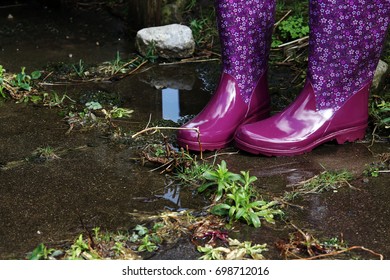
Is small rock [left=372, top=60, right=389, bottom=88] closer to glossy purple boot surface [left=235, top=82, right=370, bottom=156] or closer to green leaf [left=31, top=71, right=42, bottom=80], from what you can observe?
glossy purple boot surface [left=235, top=82, right=370, bottom=156]

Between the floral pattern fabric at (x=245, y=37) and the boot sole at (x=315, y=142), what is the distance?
22 cm

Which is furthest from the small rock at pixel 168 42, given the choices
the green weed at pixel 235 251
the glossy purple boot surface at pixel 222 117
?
the green weed at pixel 235 251

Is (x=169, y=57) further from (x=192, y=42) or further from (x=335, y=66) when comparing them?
(x=335, y=66)

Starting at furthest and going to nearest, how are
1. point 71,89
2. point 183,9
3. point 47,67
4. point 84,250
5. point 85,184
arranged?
point 183,9, point 47,67, point 71,89, point 85,184, point 84,250

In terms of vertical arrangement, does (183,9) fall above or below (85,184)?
above

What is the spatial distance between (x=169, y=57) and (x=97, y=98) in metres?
0.61

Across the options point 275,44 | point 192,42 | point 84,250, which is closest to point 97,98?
point 192,42

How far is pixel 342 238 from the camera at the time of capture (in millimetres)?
1886

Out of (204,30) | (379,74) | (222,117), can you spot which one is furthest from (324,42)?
(204,30)

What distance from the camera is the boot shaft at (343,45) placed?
2299mm

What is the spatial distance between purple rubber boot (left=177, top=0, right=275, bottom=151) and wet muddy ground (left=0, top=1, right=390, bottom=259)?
0.10 meters

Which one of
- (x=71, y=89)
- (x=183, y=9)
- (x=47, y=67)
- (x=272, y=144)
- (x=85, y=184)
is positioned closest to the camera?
(x=85, y=184)

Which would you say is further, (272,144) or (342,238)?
(272,144)

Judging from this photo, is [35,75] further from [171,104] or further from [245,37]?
[245,37]
